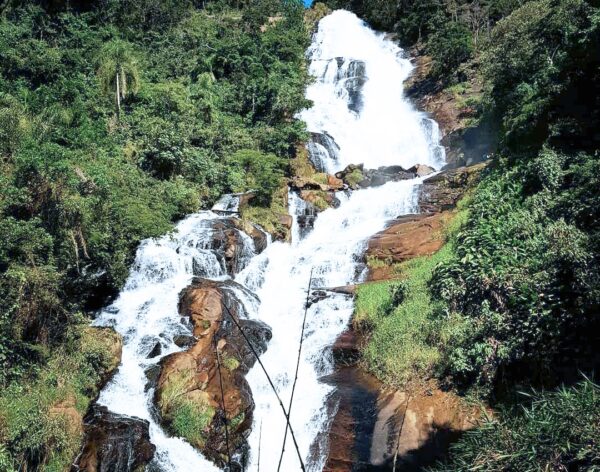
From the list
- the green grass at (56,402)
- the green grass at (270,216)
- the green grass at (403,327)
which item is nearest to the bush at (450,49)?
the green grass at (270,216)

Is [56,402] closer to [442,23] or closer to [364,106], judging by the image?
[364,106]

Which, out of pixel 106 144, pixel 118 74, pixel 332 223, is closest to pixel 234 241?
pixel 332 223

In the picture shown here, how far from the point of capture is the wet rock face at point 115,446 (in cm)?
917

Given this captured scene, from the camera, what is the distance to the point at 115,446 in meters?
9.38

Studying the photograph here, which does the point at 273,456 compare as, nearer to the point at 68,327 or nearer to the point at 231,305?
the point at 231,305

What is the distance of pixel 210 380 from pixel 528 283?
7.50 meters

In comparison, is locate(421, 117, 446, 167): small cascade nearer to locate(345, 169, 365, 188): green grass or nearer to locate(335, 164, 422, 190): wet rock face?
locate(335, 164, 422, 190): wet rock face

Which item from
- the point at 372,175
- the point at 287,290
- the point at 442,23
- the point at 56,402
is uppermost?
the point at 442,23

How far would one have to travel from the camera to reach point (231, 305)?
45.4 ft

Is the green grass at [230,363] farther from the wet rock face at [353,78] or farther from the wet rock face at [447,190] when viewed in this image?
the wet rock face at [353,78]

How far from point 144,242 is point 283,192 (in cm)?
773

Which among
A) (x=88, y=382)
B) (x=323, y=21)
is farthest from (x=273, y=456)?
(x=323, y=21)

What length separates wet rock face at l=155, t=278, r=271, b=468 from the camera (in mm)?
10031

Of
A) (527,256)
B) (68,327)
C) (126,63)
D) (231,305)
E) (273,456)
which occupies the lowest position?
(273,456)
